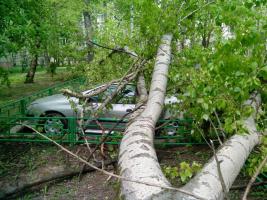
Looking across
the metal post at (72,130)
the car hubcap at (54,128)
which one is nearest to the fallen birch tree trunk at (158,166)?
the metal post at (72,130)

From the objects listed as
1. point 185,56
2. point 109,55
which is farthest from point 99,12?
point 185,56

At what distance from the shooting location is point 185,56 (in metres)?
6.86

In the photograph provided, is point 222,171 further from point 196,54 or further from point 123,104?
point 123,104

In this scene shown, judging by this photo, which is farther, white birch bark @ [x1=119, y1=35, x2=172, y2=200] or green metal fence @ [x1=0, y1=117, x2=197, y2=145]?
green metal fence @ [x1=0, y1=117, x2=197, y2=145]

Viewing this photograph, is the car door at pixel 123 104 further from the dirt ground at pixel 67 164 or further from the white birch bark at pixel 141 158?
the white birch bark at pixel 141 158

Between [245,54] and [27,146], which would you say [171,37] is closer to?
[245,54]

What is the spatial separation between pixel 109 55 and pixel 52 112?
203cm

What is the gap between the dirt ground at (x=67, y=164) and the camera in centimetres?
512

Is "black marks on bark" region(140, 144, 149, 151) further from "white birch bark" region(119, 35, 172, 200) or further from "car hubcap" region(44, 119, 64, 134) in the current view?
"car hubcap" region(44, 119, 64, 134)

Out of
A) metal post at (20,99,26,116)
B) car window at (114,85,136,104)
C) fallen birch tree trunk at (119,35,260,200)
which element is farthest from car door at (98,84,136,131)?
fallen birch tree trunk at (119,35,260,200)

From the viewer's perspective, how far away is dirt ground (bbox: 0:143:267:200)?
16.8 feet

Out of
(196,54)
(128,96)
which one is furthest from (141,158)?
(128,96)

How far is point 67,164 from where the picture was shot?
233 inches

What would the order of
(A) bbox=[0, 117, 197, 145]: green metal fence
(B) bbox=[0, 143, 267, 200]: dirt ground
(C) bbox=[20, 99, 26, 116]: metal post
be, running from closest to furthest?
(B) bbox=[0, 143, 267, 200]: dirt ground < (A) bbox=[0, 117, 197, 145]: green metal fence < (C) bbox=[20, 99, 26, 116]: metal post
